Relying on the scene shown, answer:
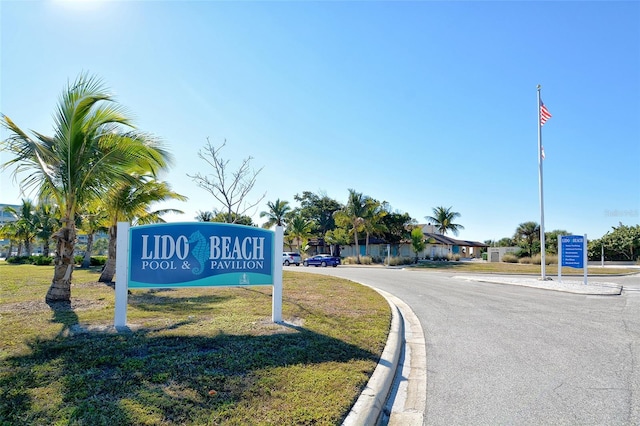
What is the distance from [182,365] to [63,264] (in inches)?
213

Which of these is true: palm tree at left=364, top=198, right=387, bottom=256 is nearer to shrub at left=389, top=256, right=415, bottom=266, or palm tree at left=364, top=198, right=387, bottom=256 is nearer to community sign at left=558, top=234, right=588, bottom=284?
shrub at left=389, top=256, right=415, bottom=266

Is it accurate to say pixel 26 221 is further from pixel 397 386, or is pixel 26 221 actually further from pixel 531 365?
pixel 531 365

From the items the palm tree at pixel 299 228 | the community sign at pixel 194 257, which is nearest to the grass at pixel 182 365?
the community sign at pixel 194 257

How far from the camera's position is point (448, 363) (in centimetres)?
538

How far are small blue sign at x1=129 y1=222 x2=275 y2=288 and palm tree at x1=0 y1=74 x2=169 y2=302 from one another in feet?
9.57

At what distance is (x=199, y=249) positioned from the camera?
6840 mm

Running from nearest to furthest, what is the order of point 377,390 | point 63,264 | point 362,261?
point 377,390
point 63,264
point 362,261

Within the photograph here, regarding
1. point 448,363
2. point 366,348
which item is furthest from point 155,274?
point 448,363

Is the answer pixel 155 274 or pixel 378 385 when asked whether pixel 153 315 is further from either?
pixel 378 385

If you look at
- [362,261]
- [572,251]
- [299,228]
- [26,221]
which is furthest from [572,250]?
[26,221]

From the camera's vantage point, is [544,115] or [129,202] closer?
[129,202]

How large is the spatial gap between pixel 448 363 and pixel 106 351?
4538mm

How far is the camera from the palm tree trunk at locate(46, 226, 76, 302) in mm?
8211

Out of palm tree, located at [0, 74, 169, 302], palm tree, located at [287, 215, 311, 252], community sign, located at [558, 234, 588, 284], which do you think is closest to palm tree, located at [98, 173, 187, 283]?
palm tree, located at [0, 74, 169, 302]
